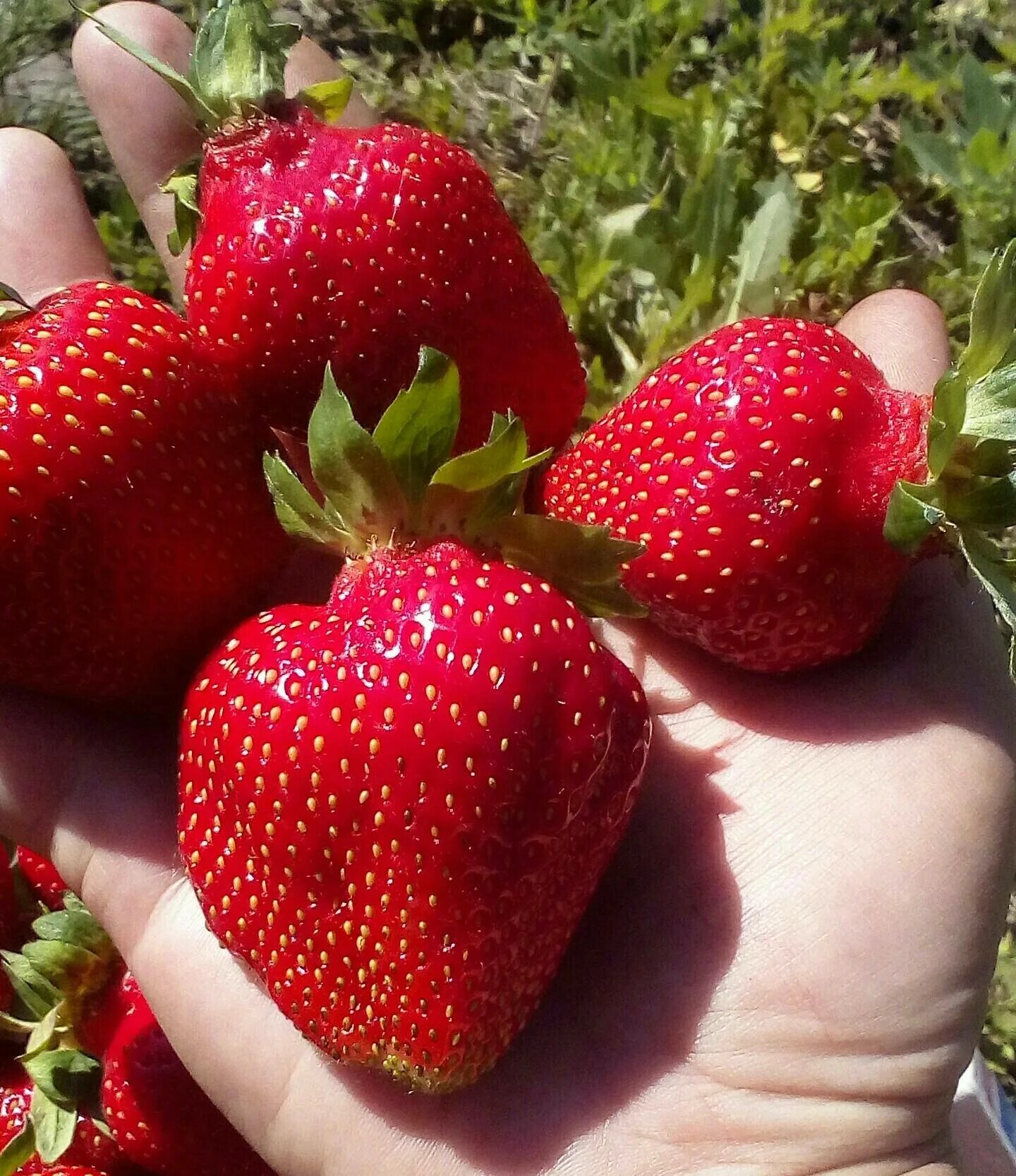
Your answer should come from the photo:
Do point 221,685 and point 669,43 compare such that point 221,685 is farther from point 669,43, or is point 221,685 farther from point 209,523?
point 669,43

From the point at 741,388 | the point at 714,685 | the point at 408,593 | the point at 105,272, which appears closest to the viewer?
the point at 408,593

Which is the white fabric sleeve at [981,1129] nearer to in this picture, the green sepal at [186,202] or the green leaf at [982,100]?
the green sepal at [186,202]

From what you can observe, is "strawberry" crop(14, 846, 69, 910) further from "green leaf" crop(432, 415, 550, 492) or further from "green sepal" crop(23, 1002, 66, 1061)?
"green leaf" crop(432, 415, 550, 492)

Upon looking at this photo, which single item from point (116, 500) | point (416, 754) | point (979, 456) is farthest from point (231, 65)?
point (979, 456)

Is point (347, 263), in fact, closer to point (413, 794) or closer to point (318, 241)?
point (318, 241)

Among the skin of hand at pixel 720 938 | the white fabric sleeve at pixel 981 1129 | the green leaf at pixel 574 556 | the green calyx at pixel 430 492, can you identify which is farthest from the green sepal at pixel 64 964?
the white fabric sleeve at pixel 981 1129

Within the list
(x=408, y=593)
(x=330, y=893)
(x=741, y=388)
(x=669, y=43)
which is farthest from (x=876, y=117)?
(x=330, y=893)
